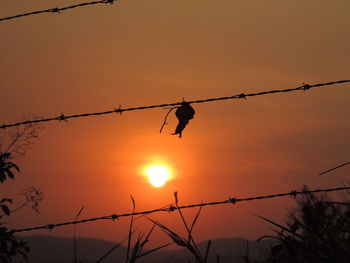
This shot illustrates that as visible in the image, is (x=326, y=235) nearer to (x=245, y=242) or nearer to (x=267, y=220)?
(x=267, y=220)

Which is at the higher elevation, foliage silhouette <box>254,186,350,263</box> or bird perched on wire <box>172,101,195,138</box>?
bird perched on wire <box>172,101,195,138</box>

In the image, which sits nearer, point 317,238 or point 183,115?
point 317,238

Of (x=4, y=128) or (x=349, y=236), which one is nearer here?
(x=349, y=236)

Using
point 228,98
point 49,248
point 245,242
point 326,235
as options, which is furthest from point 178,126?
point 49,248

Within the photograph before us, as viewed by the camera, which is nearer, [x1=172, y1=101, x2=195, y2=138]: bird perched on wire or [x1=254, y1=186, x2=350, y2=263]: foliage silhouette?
[x1=254, y1=186, x2=350, y2=263]: foliage silhouette

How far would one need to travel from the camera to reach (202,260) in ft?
5.47

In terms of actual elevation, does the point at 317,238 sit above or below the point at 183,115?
below

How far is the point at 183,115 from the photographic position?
3.17 metres

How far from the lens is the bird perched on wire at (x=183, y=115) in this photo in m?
3.11

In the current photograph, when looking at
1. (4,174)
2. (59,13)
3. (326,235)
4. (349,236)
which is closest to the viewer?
(326,235)

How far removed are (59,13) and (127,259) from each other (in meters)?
2.96

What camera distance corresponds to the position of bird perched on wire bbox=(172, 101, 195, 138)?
3.11 m

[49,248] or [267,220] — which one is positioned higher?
[49,248]

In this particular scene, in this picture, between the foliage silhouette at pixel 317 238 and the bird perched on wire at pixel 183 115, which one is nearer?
the foliage silhouette at pixel 317 238
